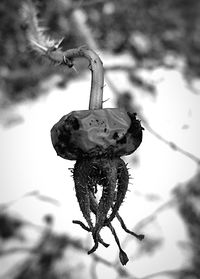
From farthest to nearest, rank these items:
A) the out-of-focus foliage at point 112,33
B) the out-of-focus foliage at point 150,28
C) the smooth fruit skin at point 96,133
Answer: the out-of-focus foliage at point 150,28
the out-of-focus foliage at point 112,33
the smooth fruit skin at point 96,133

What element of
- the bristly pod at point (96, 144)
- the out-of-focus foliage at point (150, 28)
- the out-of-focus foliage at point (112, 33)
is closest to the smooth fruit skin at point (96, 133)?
the bristly pod at point (96, 144)

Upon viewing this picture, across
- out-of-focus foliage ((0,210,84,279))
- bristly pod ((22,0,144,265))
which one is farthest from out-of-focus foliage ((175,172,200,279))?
bristly pod ((22,0,144,265))

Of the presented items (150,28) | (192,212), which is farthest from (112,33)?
(192,212)

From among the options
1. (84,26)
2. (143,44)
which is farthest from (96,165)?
(143,44)

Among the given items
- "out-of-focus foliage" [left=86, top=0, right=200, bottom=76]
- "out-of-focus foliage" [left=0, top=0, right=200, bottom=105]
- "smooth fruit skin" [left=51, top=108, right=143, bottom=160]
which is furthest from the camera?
"out-of-focus foliage" [left=86, top=0, right=200, bottom=76]

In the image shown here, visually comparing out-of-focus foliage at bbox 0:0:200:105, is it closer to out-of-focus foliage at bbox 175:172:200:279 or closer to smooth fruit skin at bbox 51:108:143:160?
out-of-focus foliage at bbox 175:172:200:279

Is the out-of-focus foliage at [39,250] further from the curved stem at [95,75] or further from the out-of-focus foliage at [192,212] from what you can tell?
the curved stem at [95,75]
